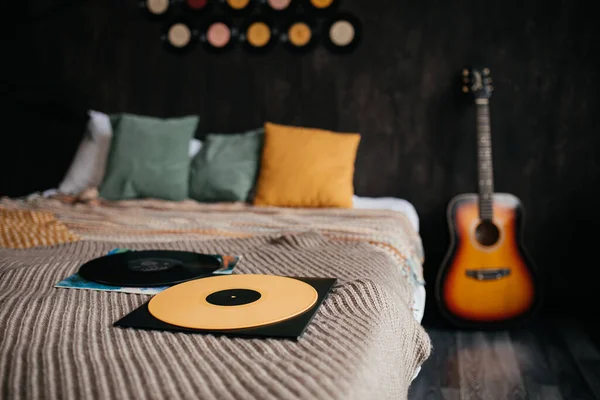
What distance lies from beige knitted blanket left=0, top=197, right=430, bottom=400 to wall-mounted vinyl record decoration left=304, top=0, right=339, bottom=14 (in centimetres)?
154

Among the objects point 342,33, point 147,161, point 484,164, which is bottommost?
point 484,164

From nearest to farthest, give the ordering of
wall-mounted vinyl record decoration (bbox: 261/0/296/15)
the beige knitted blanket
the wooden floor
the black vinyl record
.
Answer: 1. the beige knitted blanket
2. the black vinyl record
3. the wooden floor
4. wall-mounted vinyl record decoration (bbox: 261/0/296/15)

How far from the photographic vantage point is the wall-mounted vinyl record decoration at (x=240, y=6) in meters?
3.07

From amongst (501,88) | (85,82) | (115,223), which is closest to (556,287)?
(501,88)

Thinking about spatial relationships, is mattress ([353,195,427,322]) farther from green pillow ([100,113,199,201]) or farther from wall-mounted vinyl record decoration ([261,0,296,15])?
wall-mounted vinyl record decoration ([261,0,296,15])

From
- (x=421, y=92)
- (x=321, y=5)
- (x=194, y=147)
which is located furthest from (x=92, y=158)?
(x=421, y=92)

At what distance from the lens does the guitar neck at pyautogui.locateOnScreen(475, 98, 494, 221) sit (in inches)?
104

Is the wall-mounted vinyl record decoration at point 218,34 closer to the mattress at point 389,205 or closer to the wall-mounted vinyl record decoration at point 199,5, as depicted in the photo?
the wall-mounted vinyl record decoration at point 199,5

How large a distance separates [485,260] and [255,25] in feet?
5.71

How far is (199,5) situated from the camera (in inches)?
123

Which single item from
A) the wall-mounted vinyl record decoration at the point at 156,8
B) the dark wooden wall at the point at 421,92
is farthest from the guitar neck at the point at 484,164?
the wall-mounted vinyl record decoration at the point at 156,8

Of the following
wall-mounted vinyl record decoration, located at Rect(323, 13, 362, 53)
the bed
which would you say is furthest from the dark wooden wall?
the bed

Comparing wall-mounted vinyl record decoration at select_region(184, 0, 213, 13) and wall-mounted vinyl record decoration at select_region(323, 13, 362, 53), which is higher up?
wall-mounted vinyl record decoration at select_region(184, 0, 213, 13)

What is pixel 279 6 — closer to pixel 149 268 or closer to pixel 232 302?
pixel 149 268
